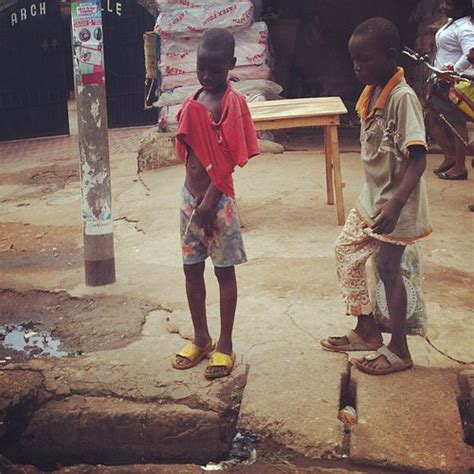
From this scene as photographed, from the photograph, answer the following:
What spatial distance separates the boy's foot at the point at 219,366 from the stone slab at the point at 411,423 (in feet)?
1.67

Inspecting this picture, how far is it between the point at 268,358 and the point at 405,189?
96 centimetres

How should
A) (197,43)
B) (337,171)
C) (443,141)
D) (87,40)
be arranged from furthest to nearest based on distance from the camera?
Answer: (197,43)
(443,141)
(337,171)
(87,40)

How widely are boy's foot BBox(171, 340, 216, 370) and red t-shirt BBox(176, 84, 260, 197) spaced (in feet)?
2.30

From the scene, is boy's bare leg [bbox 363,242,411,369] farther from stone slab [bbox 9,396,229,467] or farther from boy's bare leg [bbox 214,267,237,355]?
stone slab [bbox 9,396,229,467]

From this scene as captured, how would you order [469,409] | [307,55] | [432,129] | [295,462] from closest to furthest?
1. [295,462]
2. [469,409]
3. [432,129]
4. [307,55]

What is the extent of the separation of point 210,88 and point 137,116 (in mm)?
9881

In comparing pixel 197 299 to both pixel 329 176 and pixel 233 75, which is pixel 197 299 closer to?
pixel 329 176

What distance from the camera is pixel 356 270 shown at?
301 cm

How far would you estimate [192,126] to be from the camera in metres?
2.88

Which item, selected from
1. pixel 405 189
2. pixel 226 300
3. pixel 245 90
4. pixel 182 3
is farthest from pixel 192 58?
pixel 405 189

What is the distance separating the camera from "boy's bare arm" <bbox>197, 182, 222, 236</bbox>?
9.48ft

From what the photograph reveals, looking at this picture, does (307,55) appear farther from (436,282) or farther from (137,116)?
(436,282)

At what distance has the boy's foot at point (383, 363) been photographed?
2.93 meters

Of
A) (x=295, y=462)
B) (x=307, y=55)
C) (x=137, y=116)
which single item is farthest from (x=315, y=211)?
(x=137, y=116)
